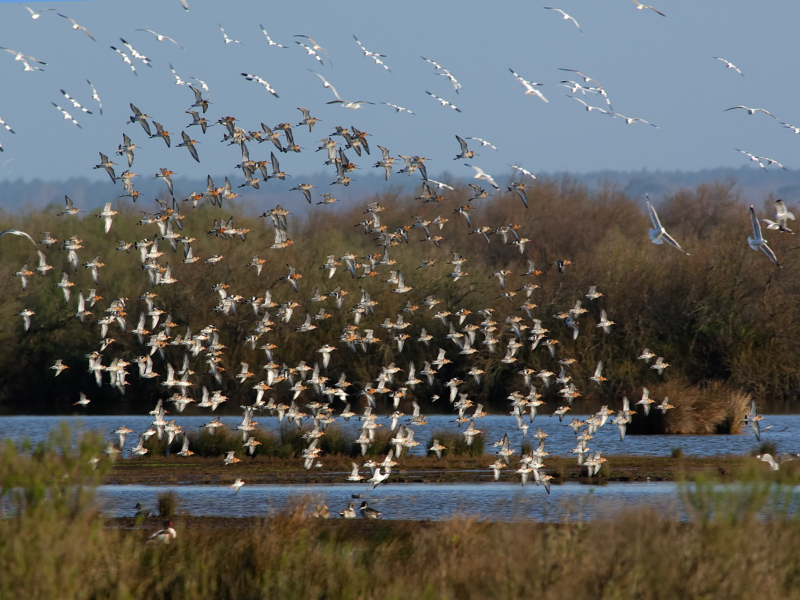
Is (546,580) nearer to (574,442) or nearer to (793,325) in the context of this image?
(574,442)

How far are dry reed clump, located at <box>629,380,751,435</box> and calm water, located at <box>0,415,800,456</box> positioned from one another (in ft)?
2.11

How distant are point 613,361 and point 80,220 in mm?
32116

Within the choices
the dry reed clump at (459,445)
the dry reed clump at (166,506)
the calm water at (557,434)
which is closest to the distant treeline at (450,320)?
the calm water at (557,434)

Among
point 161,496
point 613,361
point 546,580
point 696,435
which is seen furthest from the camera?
point 613,361

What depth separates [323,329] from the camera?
54.0 m

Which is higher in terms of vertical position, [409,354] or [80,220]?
[80,220]

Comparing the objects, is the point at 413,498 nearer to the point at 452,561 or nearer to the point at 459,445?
the point at 459,445

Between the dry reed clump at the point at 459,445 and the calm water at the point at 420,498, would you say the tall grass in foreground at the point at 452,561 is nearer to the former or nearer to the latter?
the calm water at the point at 420,498

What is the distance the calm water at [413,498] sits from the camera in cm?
2123

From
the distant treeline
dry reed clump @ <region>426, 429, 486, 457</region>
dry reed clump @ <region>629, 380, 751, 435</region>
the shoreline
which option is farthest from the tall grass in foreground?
the distant treeline

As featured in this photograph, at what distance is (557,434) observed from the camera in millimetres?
40656

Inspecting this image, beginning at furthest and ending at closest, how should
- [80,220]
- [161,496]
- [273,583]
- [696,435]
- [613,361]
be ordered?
[80,220], [613,361], [696,435], [161,496], [273,583]

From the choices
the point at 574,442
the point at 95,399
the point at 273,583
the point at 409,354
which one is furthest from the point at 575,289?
the point at 273,583

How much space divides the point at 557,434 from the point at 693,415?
5002 mm
